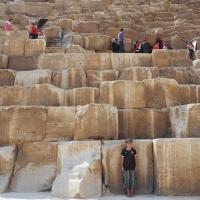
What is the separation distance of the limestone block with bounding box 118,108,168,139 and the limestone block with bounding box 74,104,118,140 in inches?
19.2

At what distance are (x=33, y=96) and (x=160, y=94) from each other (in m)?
3.04

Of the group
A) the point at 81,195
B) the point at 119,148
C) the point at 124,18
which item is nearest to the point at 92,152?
the point at 119,148

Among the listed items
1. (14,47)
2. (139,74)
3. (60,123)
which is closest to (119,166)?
(60,123)

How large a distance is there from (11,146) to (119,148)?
2218 mm

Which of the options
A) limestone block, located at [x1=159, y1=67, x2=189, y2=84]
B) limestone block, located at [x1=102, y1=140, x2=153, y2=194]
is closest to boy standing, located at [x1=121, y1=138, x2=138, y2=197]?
limestone block, located at [x1=102, y1=140, x2=153, y2=194]

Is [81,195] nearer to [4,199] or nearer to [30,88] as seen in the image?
[4,199]

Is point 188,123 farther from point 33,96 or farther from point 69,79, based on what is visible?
point 33,96

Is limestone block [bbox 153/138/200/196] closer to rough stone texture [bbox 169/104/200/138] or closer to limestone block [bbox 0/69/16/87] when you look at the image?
rough stone texture [bbox 169/104/200/138]

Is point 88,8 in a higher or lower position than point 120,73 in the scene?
higher

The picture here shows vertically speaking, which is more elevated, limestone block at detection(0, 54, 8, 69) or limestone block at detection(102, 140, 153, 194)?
limestone block at detection(0, 54, 8, 69)

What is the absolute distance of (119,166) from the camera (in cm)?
564

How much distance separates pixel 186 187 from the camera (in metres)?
5.32

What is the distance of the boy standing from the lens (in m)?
5.31

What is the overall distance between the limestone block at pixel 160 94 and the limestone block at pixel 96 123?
4.03 feet
